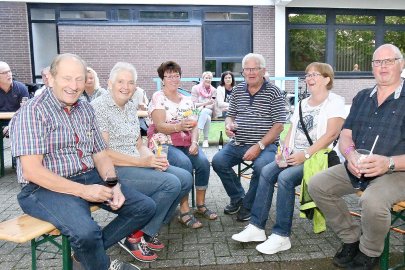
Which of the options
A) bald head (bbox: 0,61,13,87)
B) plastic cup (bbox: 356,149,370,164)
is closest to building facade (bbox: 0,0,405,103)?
bald head (bbox: 0,61,13,87)

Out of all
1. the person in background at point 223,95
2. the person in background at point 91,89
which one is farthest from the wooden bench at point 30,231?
the person in background at point 223,95

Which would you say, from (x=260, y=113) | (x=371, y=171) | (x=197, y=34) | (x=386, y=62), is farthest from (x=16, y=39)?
(x=371, y=171)

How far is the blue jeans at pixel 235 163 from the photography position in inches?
139

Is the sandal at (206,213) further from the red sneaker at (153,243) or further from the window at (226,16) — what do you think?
the window at (226,16)

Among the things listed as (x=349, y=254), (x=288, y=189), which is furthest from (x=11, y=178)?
(x=349, y=254)

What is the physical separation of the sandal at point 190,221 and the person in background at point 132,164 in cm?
44

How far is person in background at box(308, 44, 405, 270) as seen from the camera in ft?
Answer: 7.90

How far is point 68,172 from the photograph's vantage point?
7.73ft

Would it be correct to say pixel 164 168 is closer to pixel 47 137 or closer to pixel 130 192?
pixel 130 192

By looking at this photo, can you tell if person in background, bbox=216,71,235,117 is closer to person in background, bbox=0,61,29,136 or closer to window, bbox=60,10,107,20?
person in background, bbox=0,61,29,136

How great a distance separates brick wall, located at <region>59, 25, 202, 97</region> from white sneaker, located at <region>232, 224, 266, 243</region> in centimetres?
1063

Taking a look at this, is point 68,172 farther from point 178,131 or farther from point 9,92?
Answer: point 9,92

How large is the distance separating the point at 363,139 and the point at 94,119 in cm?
189

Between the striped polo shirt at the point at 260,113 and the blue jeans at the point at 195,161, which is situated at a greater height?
the striped polo shirt at the point at 260,113
